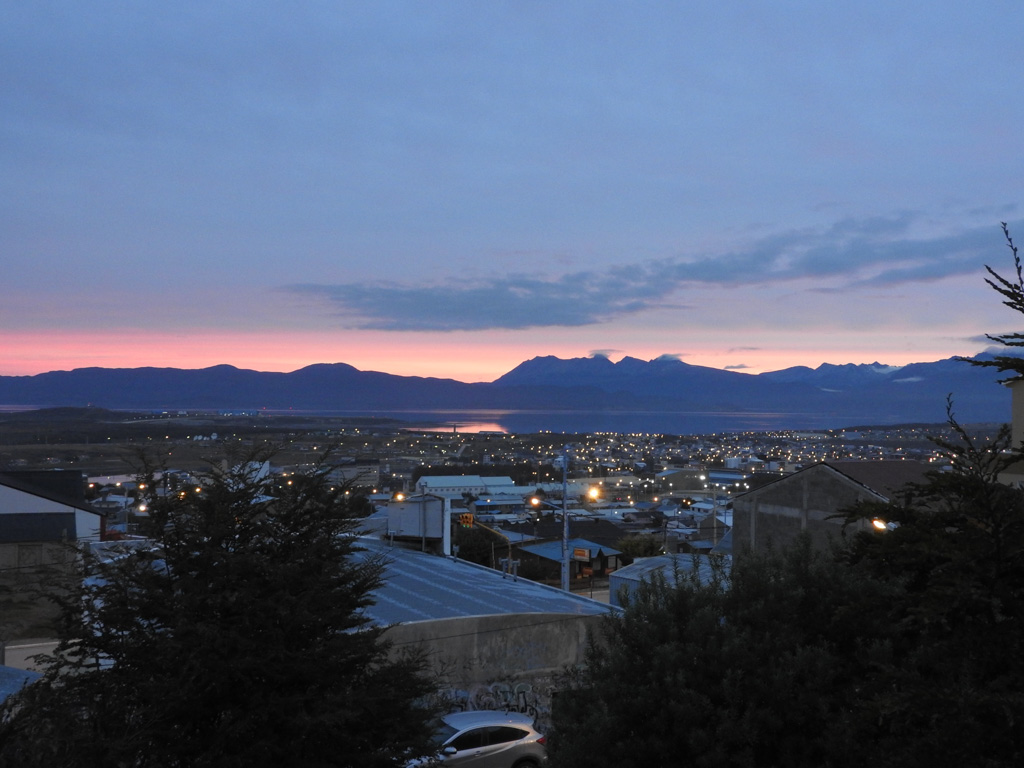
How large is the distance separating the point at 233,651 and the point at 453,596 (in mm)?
11949

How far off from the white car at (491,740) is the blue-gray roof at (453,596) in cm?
383

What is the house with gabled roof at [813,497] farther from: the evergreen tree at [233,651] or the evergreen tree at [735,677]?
the evergreen tree at [233,651]

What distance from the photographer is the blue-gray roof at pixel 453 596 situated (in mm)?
16703

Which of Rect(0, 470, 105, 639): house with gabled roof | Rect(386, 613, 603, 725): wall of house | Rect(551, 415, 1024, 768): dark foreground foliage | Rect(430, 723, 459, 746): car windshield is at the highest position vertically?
Rect(551, 415, 1024, 768): dark foreground foliage

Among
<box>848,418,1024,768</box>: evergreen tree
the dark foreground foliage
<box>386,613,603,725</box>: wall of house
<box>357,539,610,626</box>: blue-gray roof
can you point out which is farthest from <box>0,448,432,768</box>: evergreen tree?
<box>386,613,603,725</box>: wall of house

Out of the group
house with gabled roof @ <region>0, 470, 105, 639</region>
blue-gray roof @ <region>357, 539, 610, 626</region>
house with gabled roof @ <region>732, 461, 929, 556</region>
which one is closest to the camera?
blue-gray roof @ <region>357, 539, 610, 626</region>

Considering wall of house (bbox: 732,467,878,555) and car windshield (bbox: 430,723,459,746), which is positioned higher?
wall of house (bbox: 732,467,878,555)

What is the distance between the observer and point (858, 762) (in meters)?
7.04

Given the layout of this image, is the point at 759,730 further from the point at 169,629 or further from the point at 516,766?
the point at 169,629

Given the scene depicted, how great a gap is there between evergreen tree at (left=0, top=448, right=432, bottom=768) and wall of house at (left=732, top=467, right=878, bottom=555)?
18688mm

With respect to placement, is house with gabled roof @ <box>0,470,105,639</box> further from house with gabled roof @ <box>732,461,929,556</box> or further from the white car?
house with gabled roof @ <box>732,461,929,556</box>

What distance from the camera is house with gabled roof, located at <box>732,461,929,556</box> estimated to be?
25.1 meters

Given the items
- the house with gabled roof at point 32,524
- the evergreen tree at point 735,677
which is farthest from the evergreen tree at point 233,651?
the house with gabled roof at point 32,524

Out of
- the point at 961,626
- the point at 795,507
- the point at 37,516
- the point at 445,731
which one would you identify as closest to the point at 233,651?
the point at 445,731
